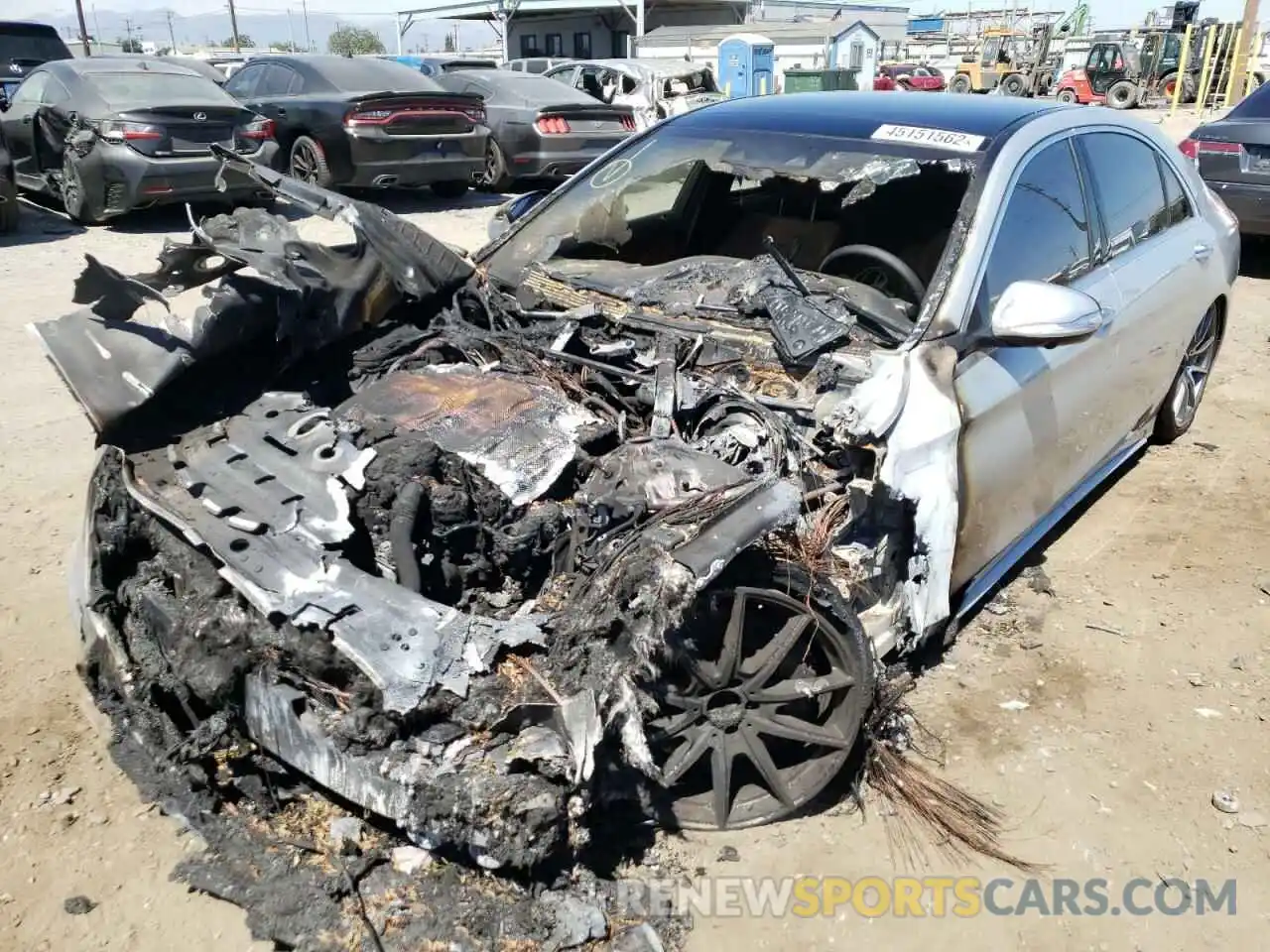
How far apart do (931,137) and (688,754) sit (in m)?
2.29

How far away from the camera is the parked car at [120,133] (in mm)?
9508

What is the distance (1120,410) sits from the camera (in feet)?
12.9

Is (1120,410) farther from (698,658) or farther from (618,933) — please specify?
(618,933)

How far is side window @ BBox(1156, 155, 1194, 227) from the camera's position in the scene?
14.2 feet

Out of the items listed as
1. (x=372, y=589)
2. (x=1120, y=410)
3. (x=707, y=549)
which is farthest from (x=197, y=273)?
(x=1120, y=410)

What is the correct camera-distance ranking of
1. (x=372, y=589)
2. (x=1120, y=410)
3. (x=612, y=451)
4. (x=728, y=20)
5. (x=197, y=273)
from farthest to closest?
(x=728, y=20) < (x=1120, y=410) < (x=197, y=273) < (x=612, y=451) < (x=372, y=589)

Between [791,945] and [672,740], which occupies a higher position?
[672,740]

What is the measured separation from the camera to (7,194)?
970cm

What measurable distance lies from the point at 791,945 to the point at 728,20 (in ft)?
138

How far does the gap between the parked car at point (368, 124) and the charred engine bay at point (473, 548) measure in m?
8.10

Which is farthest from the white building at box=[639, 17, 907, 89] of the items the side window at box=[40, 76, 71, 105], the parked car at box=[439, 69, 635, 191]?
the side window at box=[40, 76, 71, 105]

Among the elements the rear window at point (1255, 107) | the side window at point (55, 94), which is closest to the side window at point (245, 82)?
the side window at point (55, 94)

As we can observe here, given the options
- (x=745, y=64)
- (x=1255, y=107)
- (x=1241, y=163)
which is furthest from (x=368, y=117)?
(x=745, y=64)

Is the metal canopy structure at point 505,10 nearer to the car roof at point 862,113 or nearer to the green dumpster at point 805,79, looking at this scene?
the green dumpster at point 805,79
